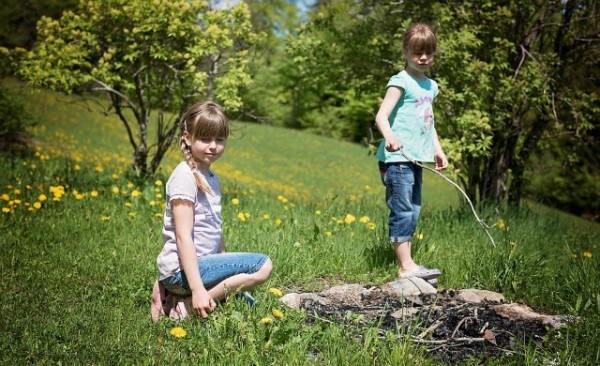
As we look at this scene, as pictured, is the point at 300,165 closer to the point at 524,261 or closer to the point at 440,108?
the point at 440,108

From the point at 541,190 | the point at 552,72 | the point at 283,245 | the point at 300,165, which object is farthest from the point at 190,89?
the point at 300,165

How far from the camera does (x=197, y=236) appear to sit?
2967 millimetres

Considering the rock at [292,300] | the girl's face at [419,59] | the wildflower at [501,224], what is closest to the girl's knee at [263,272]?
the rock at [292,300]

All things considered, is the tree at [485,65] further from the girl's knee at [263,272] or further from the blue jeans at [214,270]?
the blue jeans at [214,270]

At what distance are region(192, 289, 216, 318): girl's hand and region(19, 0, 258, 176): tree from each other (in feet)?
12.7

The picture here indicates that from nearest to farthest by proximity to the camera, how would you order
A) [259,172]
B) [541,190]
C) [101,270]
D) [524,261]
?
[101,270] < [524,261] < [541,190] < [259,172]

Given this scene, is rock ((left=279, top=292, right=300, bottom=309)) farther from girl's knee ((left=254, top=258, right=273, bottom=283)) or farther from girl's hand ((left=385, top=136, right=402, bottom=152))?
girl's hand ((left=385, top=136, right=402, bottom=152))

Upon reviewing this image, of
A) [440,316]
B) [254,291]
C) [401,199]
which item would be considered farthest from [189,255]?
[401,199]

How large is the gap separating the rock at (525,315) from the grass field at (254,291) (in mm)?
144

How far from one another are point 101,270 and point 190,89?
3.73 metres

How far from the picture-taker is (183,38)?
21.8ft

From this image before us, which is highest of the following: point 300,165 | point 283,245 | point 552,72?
point 552,72

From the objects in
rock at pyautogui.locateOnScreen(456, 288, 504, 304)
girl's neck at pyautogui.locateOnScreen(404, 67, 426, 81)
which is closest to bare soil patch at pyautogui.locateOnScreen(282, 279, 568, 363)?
rock at pyautogui.locateOnScreen(456, 288, 504, 304)

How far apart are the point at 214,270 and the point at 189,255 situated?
194 millimetres
